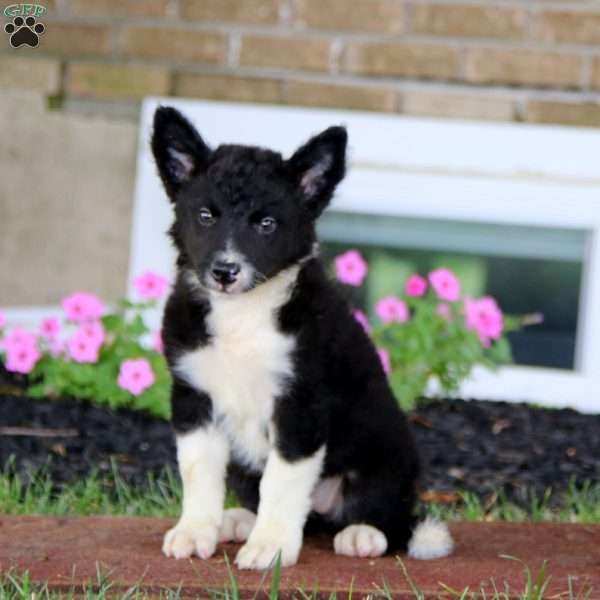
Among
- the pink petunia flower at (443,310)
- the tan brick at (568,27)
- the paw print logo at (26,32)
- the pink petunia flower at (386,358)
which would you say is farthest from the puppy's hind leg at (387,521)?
the paw print logo at (26,32)

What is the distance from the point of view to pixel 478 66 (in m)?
6.35

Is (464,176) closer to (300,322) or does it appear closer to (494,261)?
(494,261)

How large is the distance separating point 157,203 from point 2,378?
4.03 ft

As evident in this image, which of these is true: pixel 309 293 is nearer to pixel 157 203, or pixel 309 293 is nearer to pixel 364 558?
pixel 364 558

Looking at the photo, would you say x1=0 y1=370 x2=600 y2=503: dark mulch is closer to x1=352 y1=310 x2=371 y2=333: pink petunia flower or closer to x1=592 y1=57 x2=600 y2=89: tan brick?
x1=352 y1=310 x2=371 y2=333: pink petunia flower

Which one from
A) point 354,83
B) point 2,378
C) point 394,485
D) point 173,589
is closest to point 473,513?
point 394,485

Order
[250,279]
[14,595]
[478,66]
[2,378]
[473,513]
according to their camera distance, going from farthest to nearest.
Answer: [478,66] < [2,378] < [473,513] < [250,279] < [14,595]

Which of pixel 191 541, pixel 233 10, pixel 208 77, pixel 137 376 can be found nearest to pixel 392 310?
pixel 137 376

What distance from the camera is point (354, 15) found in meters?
6.40

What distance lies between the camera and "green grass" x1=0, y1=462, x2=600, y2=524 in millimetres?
4164

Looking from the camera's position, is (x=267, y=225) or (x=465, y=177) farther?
(x=465, y=177)

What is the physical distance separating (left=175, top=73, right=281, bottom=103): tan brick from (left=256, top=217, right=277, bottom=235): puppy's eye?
334 centimetres

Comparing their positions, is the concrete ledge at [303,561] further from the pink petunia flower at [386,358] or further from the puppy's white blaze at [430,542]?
the pink petunia flower at [386,358]

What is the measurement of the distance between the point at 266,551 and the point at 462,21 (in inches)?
154
